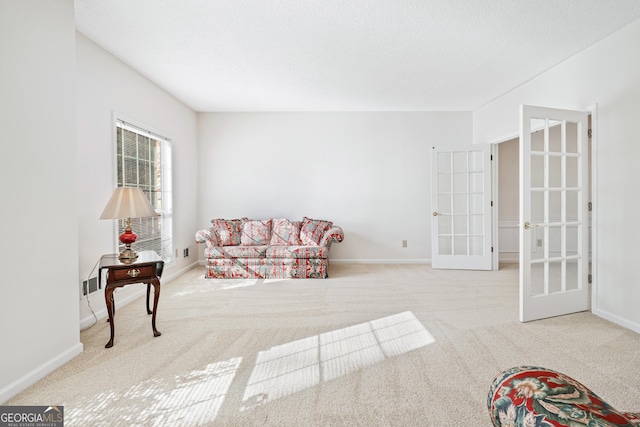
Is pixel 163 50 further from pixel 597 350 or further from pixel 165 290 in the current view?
pixel 597 350

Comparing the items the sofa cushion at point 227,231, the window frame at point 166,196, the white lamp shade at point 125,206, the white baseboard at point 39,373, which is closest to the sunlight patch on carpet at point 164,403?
the white baseboard at point 39,373

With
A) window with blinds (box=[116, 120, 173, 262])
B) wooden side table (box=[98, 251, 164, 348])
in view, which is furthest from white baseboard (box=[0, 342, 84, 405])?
window with blinds (box=[116, 120, 173, 262])

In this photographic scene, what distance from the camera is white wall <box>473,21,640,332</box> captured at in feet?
8.89

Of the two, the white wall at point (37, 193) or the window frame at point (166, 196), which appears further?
the window frame at point (166, 196)

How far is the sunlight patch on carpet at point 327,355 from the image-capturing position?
6.25 feet

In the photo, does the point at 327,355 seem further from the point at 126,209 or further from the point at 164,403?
the point at 126,209

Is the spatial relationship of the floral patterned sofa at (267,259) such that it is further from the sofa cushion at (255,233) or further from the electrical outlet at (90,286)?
the electrical outlet at (90,286)

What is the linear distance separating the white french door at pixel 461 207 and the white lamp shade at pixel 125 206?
4121mm

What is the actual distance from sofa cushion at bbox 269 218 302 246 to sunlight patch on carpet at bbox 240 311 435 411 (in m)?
2.38

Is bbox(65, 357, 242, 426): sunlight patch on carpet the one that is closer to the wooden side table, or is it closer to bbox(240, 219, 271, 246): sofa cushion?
the wooden side table

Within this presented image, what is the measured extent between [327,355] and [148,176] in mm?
3301

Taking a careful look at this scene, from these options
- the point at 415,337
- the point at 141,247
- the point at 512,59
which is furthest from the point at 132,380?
the point at 512,59

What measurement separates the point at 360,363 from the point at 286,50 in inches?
115

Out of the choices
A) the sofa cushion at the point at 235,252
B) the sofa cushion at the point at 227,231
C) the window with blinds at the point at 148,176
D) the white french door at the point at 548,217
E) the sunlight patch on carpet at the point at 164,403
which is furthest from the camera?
the sofa cushion at the point at 227,231
